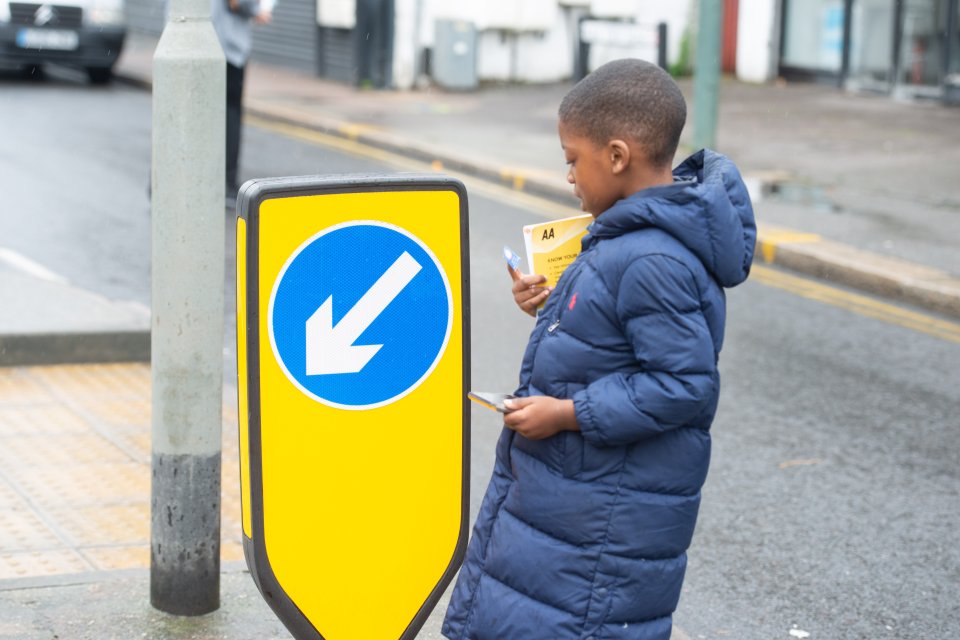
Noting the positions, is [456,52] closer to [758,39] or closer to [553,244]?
[758,39]

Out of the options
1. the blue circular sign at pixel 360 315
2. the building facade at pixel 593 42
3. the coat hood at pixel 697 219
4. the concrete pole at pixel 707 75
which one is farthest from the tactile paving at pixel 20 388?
the building facade at pixel 593 42

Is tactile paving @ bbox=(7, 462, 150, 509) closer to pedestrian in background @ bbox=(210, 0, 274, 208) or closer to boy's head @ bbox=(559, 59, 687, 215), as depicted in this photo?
boy's head @ bbox=(559, 59, 687, 215)

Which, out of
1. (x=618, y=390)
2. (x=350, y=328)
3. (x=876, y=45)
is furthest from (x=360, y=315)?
(x=876, y=45)

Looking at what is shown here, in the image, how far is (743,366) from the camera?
23.3 feet

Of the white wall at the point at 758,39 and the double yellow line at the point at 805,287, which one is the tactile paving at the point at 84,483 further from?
the white wall at the point at 758,39

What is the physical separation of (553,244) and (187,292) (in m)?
1.08

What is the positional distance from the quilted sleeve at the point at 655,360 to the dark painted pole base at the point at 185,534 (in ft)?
4.55

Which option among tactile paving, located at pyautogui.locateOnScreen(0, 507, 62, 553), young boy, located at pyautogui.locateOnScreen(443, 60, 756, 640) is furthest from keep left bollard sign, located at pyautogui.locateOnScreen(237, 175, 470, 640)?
tactile paving, located at pyautogui.locateOnScreen(0, 507, 62, 553)

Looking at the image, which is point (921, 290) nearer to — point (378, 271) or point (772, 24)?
point (378, 271)

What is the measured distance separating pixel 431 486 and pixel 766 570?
1696mm

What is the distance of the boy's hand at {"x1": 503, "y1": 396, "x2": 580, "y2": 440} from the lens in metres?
2.82

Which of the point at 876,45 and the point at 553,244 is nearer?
the point at 553,244

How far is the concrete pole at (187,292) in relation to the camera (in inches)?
146

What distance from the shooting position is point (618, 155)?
2816mm
